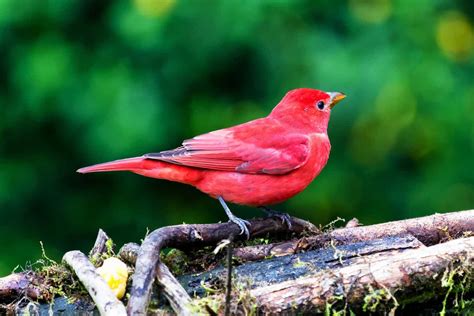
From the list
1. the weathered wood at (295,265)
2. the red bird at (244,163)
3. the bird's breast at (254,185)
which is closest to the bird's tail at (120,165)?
the red bird at (244,163)

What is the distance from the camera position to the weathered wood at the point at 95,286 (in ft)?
9.96

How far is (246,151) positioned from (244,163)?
0.08 m

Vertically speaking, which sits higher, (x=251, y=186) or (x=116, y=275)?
(x=251, y=186)

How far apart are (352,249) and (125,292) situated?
0.96 metres

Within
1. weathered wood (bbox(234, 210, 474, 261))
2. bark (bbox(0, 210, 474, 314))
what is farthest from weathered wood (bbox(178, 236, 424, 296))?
weathered wood (bbox(234, 210, 474, 261))

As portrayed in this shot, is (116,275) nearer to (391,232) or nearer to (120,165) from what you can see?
(120,165)

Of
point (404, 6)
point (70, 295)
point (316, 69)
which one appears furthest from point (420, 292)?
point (404, 6)

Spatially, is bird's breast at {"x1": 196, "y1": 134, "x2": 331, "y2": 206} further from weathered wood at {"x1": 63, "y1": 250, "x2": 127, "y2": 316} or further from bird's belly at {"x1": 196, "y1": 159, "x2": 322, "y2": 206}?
weathered wood at {"x1": 63, "y1": 250, "x2": 127, "y2": 316}

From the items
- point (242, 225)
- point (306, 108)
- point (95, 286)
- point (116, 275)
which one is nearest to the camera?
point (95, 286)

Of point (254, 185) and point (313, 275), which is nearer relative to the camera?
point (313, 275)

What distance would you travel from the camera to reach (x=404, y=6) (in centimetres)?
543

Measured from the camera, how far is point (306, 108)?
484 centimetres

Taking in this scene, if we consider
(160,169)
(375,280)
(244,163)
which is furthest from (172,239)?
(244,163)

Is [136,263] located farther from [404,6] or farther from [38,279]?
[404,6]
